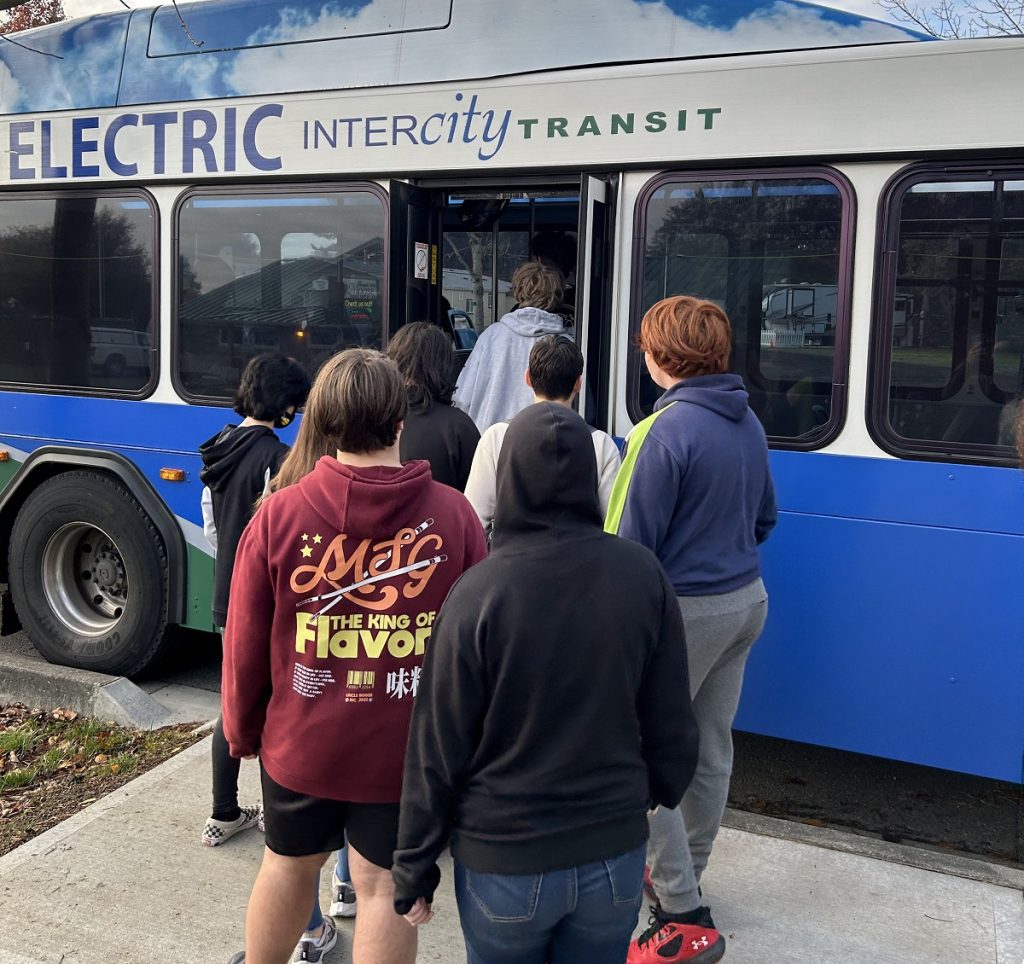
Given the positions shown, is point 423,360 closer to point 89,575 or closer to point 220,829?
point 220,829

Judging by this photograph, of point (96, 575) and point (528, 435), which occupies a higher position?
point (528, 435)

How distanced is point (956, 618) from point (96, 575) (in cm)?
403

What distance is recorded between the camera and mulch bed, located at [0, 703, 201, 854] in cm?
404

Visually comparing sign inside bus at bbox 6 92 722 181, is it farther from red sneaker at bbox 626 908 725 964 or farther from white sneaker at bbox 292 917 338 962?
white sneaker at bbox 292 917 338 962

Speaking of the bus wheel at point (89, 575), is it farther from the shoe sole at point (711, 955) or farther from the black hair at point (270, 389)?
the shoe sole at point (711, 955)

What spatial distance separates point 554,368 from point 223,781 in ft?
5.66

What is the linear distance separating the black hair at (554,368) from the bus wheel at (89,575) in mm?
2610

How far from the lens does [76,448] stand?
525cm

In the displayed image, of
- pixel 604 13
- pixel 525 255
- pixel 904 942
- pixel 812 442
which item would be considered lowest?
pixel 904 942

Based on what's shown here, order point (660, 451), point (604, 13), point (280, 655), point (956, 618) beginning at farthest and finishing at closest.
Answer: point (604, 13), point (956, 618), point (660, 451), point (280, 655)

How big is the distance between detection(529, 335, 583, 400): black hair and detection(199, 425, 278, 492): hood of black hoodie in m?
0.81

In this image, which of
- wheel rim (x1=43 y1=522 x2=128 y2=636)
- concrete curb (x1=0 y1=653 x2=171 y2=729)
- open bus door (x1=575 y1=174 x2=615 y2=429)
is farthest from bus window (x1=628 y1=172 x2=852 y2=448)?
wheel rim (x1=43 y1=522 x2=128 y2=636)

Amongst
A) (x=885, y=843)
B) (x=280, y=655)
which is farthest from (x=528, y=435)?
(x=885, y=843)

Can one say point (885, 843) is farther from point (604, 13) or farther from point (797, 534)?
point (604, 13)
